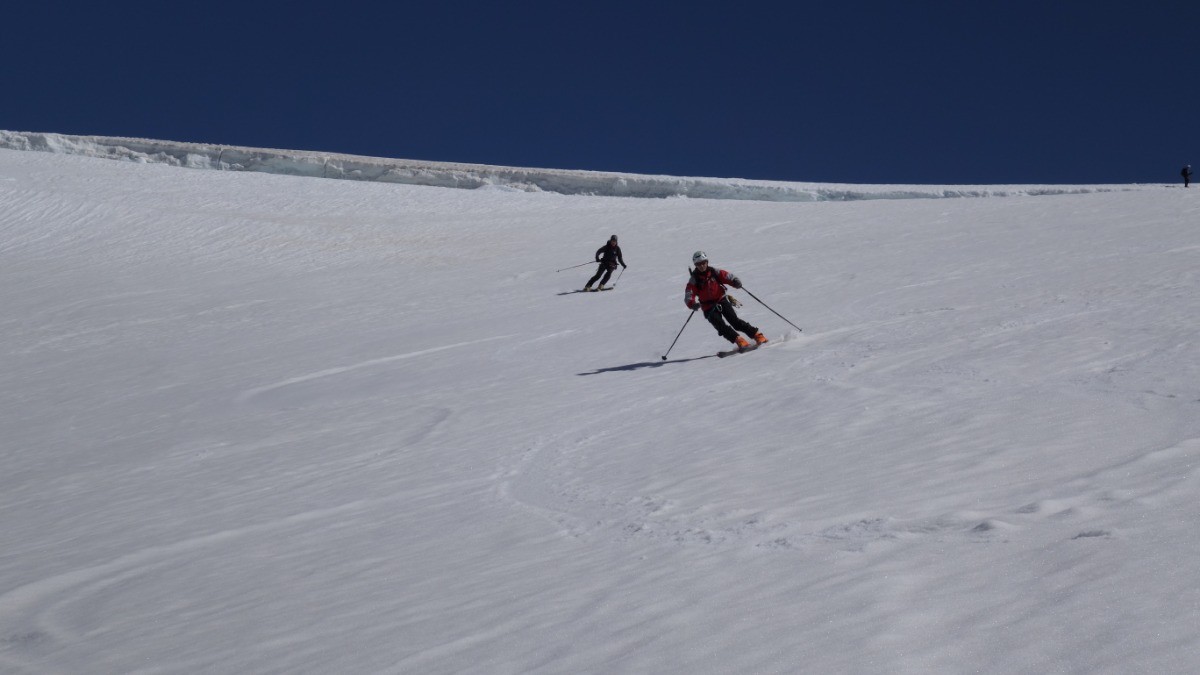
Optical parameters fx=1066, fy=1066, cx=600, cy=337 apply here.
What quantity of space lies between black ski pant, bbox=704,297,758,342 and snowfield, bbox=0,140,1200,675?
389 millimetres

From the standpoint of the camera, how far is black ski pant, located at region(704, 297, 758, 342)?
10992 millimetres

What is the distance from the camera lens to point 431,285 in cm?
2122

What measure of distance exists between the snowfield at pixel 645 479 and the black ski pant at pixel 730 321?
0.39 m

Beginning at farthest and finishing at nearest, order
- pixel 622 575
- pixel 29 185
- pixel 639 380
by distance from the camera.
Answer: pixel 29 185 → pixel 639 380 → pixel 622 575

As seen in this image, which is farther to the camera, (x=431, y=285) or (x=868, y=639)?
(x=431, y=285)

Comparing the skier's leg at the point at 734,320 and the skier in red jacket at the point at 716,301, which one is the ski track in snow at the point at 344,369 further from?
the skier's leg at the point at 734,320

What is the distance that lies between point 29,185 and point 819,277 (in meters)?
26.5

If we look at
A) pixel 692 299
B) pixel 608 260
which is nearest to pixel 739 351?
pixel 692 299

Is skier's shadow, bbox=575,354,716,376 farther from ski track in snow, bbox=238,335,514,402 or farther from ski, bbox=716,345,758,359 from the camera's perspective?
ski track in snow, bbox=238,335,514,402

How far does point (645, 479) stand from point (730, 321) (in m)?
5.16

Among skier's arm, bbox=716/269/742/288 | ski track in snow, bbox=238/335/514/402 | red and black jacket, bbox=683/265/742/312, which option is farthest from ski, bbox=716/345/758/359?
ski track in snow, bbox=238/335/514/402

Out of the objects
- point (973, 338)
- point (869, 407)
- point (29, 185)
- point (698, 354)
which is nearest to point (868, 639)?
point (869, 407)

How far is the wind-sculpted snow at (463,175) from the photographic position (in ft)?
115

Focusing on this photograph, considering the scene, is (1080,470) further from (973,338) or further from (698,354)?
(698,354)
